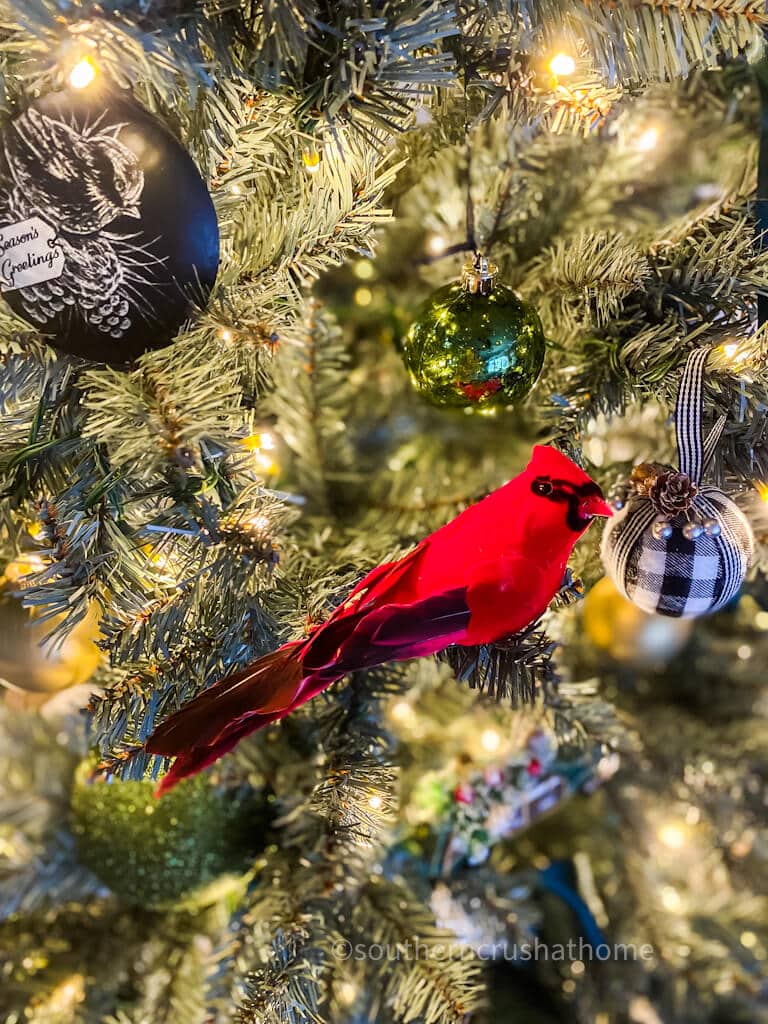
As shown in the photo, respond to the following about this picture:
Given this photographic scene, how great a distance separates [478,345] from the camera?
0.48m

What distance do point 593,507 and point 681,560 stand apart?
7 centimetres

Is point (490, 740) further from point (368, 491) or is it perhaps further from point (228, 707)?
point (228, 707)

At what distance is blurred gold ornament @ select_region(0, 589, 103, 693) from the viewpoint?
551 millimetres

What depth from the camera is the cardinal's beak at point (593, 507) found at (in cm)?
42

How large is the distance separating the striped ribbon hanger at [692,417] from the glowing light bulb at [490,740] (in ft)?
1.32

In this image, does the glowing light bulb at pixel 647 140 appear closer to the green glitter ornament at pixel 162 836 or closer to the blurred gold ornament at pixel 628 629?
the blurred gold ornament at pixel 628 629

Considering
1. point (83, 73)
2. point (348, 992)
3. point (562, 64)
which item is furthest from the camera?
point (348, 992)

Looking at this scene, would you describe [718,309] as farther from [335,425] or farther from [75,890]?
[75,890]

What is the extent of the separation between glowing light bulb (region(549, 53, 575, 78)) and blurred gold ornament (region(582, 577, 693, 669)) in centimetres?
54

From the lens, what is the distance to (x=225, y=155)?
1.33 ft

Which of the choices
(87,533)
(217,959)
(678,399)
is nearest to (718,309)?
(678,399)

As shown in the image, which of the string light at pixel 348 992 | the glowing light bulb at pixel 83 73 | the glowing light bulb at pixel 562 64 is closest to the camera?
the glowing light bulb at pixel 83 73

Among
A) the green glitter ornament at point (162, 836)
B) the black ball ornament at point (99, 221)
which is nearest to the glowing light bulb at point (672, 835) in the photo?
the green glitter ornament at point (162, 836)

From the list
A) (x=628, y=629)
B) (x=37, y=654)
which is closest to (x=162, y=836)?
(x=37, y=654)
